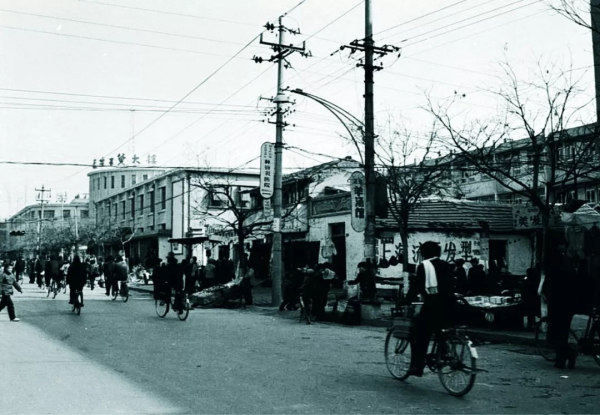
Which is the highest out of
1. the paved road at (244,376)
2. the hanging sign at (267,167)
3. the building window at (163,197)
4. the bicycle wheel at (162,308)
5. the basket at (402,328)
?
the building window at (163,197)

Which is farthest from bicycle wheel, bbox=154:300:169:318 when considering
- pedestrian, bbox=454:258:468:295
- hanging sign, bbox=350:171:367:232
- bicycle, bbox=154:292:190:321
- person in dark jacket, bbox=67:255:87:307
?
pedestrian, bbox=454:258:468:295

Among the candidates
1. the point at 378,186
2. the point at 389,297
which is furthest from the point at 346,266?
the point at 378,186

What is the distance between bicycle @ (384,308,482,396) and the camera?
737 cm

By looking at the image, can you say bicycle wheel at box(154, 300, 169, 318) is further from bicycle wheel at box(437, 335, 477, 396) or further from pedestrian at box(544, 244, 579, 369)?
bicycle wheel at box(437, 335, 477, 396)

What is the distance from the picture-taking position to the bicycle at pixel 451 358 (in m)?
7.37

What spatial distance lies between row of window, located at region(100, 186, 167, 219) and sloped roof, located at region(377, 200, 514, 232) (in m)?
25.6

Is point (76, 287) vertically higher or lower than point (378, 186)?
lower

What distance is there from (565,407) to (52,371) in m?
6.34

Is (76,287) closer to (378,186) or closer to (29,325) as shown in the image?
(29,325)

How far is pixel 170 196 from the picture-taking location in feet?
164

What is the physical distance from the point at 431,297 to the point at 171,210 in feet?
142

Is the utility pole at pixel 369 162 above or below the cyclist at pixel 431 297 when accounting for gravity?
above

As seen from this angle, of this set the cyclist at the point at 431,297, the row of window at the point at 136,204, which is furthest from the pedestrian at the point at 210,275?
the row of window at the point at 136,204

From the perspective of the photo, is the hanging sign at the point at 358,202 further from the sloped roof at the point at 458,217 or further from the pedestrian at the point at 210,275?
the pedestrian at the point at 210,275
